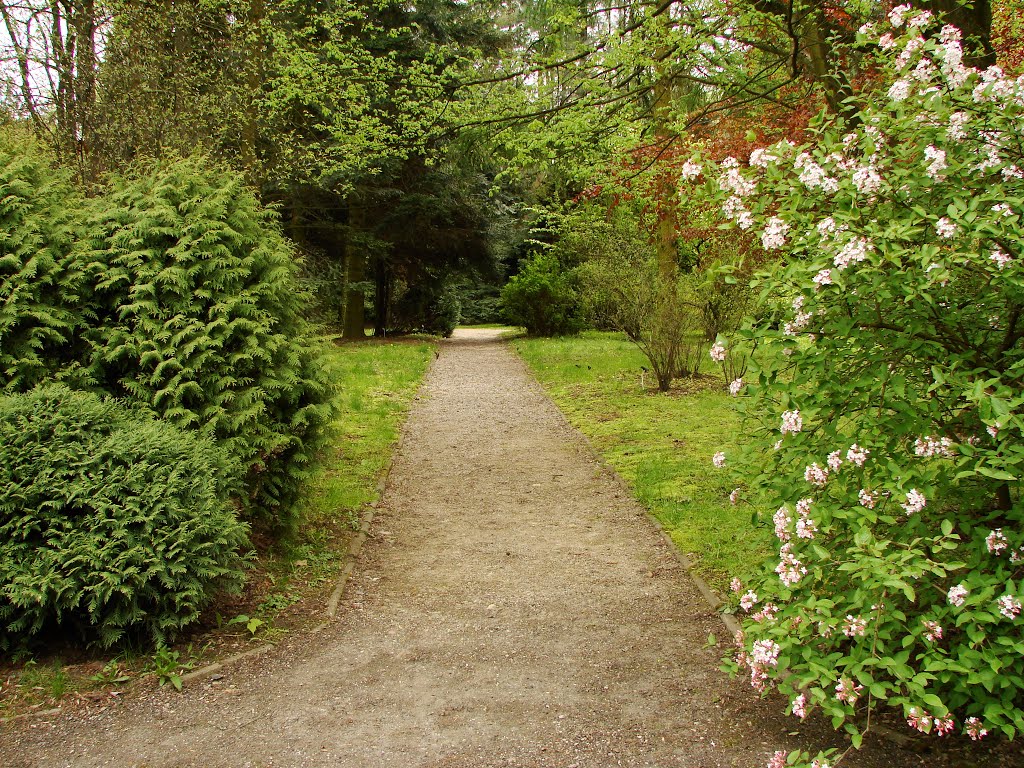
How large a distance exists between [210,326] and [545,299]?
19.5 meters

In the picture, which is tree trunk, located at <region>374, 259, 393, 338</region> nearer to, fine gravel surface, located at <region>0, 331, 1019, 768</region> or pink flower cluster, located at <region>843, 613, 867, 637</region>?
fine gravel surface, located at <region>0, 331, 1019, 768</region>

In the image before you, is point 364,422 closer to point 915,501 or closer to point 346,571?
point 346,571

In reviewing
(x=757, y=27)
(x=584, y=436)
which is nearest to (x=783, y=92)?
(x=757, y=27)

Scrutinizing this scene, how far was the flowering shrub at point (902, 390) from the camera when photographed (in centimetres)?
255

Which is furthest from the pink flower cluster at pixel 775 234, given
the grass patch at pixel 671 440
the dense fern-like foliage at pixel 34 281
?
the dense fern-like foliage at pixel 34 281

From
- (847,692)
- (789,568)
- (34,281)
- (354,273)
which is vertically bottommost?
(847,692)

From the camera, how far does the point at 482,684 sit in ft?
12.4

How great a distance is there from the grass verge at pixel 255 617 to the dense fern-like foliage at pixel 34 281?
163cm

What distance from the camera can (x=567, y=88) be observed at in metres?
10.3

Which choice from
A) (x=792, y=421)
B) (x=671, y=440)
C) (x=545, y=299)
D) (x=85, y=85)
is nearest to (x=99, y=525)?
(x=792, y=421)

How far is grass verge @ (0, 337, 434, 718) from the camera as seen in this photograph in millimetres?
3752

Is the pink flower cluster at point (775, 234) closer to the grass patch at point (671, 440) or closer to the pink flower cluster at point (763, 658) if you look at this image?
the grass patch at point (671, 440)

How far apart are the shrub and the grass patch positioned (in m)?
5.13

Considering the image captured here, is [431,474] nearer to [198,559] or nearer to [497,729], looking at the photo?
[198,559]
